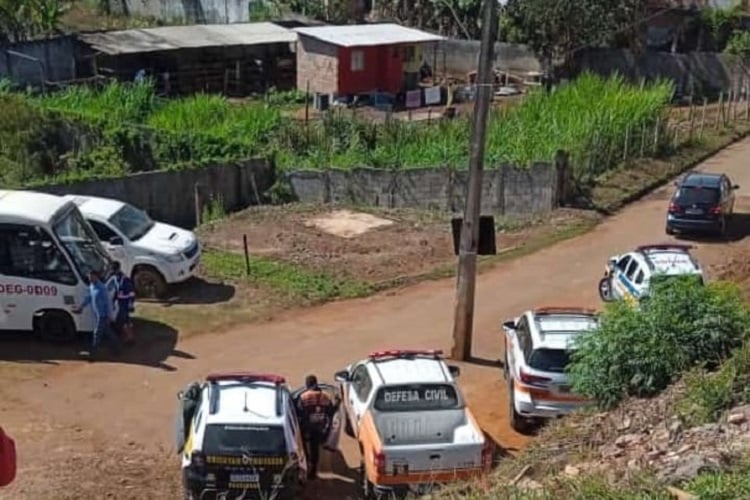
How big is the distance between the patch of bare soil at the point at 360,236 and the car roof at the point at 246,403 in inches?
432

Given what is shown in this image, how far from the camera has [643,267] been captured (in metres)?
22.6

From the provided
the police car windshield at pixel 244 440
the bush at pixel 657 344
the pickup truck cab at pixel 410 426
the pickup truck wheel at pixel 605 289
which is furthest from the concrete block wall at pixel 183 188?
the bush at pixel 657 344

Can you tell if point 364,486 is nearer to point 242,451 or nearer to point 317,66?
point 242,451

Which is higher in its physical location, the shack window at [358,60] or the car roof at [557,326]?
the shack window at [358,60]

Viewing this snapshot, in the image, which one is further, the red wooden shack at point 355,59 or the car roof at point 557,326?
the red wooden shack at point 355,59

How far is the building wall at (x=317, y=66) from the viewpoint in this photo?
49.9 m

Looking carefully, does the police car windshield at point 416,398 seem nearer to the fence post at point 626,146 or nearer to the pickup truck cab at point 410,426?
the pickup truck cab at point 410,426

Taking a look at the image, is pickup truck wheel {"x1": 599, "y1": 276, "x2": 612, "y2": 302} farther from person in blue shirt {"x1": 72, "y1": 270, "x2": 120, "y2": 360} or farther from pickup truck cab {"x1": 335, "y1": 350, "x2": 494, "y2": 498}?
person in blue shirt {"x1": 72, "y1": 270, "x2": 120, "y2": 360}

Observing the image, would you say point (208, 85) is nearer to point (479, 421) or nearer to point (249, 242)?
point (249, 242)

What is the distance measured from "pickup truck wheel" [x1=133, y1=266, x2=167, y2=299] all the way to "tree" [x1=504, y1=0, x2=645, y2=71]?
3045 centimetres

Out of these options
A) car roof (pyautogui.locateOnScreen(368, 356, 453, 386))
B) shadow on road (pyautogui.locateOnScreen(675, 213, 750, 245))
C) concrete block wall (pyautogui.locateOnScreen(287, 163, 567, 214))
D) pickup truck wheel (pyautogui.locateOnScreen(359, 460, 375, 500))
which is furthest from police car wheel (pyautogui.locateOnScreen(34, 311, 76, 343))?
shadow on road (pyautogui.locateOnScreen(675, 213, 750, 245))

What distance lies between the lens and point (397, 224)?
30.8 meters

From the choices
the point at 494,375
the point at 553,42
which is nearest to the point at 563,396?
the point at 494,375

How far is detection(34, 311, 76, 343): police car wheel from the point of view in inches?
831
